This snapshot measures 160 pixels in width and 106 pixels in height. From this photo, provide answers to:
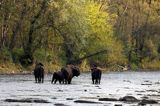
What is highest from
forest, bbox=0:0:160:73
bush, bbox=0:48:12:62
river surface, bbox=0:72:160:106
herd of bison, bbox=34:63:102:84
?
forest, bbox=0:0:160:73

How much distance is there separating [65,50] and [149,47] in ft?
133

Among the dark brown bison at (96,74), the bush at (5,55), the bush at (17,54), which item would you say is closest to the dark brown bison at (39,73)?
the dark brown bison at (96,74)

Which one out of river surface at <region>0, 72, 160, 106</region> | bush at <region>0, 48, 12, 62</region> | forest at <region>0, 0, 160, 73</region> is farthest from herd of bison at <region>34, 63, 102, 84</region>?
bush at <region>0, 48, 12, 62</region>

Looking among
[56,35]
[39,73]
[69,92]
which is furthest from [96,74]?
[56,35]

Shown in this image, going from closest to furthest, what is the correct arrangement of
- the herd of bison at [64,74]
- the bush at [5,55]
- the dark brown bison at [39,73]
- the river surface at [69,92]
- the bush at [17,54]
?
the river surface at [69,92] → the herd of bison at [64,74] → the dark brown bison at [39,73] → the bush at [5,55] → the bush at [17,54]

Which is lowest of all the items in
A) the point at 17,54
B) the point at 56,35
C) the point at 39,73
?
the point at 39,73

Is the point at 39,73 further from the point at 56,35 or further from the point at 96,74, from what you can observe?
the point at 56,35

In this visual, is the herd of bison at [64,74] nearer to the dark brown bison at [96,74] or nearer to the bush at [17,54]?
the dark brown bison at [96,74]

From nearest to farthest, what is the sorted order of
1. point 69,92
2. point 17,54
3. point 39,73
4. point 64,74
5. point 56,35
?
point 69,92 < point 64,74 < point 39,73 < point 56,35 < point 17,54

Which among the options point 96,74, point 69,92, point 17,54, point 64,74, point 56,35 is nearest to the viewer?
point 69,92

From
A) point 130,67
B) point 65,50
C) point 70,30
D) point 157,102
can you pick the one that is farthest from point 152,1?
point 157,102

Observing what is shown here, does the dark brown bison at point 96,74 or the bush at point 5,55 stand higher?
the bush at point 5,55

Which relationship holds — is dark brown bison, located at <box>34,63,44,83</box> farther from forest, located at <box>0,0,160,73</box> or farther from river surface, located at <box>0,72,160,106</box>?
forest, located at <box>0,0,160,73</box>

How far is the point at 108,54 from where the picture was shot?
10594 cm
